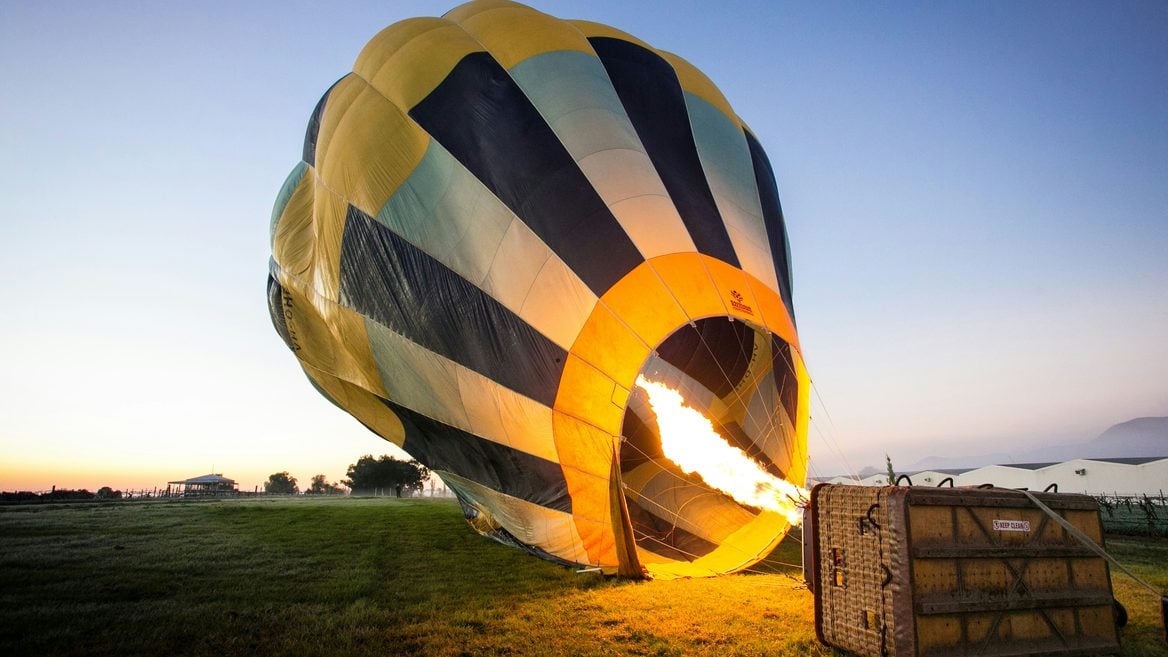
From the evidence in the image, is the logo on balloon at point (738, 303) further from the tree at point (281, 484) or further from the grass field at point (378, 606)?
the tree at point (281, 484)

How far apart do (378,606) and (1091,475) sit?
44.4 m

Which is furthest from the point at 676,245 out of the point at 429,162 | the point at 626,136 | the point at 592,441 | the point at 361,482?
the point at 361,482

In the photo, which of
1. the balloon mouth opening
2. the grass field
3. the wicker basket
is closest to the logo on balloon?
the balloon mouth opening

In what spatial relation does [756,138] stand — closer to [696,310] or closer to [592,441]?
[696,310]

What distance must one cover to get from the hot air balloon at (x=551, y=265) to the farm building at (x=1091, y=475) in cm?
2843

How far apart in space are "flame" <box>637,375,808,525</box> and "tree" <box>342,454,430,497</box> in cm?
4692

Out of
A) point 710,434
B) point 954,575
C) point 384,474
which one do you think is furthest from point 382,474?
point 954,575

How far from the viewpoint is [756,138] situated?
26.6 ft

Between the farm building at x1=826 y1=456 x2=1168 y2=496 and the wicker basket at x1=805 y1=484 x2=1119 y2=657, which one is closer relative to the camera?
the wicker basket at x1=805 y1=484 x2=1119 y2=657

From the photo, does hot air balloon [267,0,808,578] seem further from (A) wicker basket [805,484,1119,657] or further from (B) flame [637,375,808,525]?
(A) wicker basket [805,484,1119,657]

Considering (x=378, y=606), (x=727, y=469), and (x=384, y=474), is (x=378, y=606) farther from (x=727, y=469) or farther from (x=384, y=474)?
(x=384, y=474)

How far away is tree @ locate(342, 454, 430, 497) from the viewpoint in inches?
1988

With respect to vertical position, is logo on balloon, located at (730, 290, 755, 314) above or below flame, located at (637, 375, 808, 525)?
above

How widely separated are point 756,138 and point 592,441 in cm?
504
